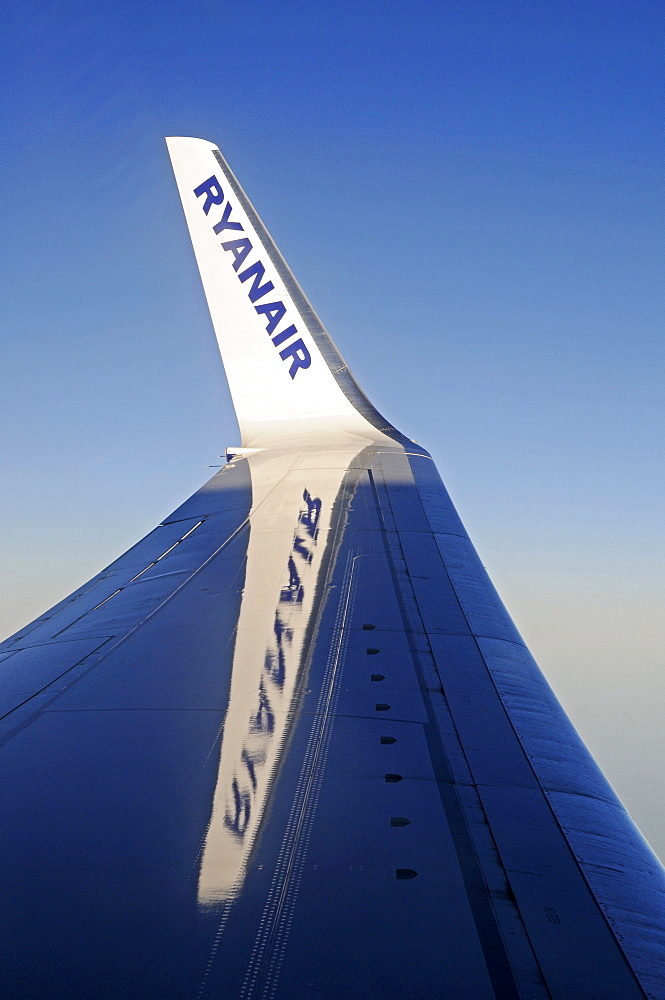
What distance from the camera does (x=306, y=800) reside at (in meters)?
2.37

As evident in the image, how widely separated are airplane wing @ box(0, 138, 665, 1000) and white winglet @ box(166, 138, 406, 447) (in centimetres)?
381

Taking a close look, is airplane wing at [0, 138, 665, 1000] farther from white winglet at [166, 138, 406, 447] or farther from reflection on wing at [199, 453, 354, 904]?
white winglet at [166, 138, 406, 447]

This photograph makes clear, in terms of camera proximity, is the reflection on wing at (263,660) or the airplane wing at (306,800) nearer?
the airplane wing at (306,800)

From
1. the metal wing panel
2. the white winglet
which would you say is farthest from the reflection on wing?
the white winglet

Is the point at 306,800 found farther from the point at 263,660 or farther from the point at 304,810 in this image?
the point at 263,660

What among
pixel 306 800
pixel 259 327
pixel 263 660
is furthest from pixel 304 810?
pixel 259 327

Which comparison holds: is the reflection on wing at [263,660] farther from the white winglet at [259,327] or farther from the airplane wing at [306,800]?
the white winglet at [259,327]

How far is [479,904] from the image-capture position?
74.5 inches

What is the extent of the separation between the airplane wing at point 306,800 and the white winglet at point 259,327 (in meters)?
3.81

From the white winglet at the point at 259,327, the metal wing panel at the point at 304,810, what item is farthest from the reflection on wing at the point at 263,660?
the white winglet at the point at 259,327

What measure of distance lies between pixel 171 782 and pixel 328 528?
335 centimetres

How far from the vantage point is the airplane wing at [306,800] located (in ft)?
5.61

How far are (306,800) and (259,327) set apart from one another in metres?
7.12

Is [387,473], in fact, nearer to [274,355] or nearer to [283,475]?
[283,475]
